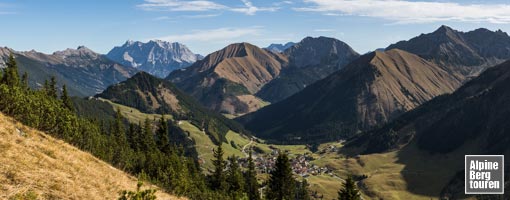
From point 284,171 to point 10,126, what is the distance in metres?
68.5

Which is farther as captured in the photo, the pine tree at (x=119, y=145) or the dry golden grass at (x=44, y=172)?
the pine tree at (x=119, y=145)

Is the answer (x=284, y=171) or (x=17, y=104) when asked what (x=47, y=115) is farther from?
(x=284, y=171)

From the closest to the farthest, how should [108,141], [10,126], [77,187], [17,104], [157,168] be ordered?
[77,187] < [10,126] < [17,104] < [157,168] < [108,141]

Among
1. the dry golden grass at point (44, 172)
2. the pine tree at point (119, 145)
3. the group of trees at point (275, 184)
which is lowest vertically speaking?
the group of trees at point (275, 184)

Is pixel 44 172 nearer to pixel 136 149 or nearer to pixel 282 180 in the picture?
pixel 282 180

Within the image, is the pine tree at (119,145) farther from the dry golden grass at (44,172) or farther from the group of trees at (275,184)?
the dry golden grass at (44,172)

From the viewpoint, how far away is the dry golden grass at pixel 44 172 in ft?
87.8

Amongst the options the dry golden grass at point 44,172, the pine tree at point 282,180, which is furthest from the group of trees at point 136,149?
the dry golden grass at point 44,172

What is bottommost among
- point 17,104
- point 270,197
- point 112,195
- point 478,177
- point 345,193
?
point 478,177

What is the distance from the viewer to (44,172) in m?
31.4

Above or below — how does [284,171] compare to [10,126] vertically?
below

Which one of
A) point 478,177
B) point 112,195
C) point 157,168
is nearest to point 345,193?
point 157,168

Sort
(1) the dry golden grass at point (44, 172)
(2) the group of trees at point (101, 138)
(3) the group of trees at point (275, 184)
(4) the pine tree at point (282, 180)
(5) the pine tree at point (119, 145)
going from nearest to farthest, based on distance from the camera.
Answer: (1) the dry golden grass at point (44, 172)
(2) the group of trees at point (101, 138)
(3) the group of trees at point (275, 184)
(5) the pine tree at point (119, 145)
(4) the pine tree at point (282, 180)

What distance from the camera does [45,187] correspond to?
27641mm
